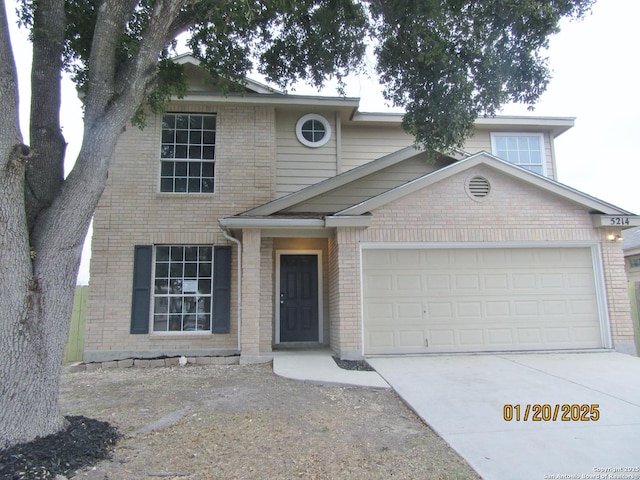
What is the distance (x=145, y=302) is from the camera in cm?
931

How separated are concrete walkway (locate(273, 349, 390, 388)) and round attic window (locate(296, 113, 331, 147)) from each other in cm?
Answer: 504

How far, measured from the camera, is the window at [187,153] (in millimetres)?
9977

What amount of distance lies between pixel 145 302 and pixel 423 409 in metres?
6.43

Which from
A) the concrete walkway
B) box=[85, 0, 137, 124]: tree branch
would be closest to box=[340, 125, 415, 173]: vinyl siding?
the concrete walkway

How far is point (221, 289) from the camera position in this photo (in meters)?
9.45

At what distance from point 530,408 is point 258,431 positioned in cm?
313

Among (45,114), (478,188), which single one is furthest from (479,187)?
(45,114)

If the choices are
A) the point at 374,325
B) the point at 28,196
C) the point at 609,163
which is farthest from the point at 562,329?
the point at 609,163

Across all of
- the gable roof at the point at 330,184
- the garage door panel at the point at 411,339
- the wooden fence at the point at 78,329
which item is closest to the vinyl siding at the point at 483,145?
the gable roof at the point at 330,184

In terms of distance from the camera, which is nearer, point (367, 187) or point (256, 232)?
point (256, 232)

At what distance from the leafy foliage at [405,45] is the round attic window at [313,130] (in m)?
1.81

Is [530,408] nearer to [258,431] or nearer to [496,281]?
[258,431]

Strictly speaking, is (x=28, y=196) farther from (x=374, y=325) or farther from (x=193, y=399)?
(x=374, y=325)
